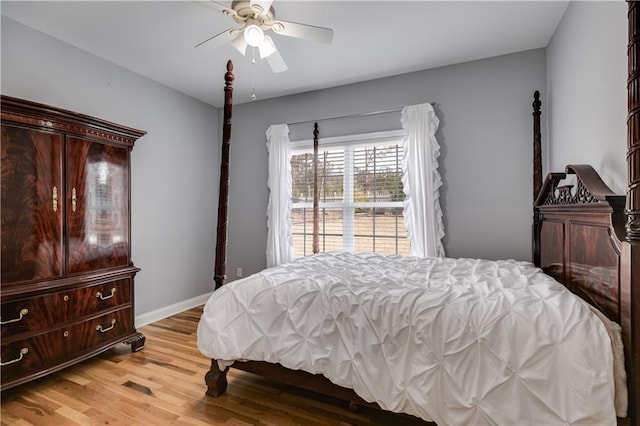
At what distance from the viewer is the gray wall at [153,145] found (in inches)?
99.3

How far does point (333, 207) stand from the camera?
384 centimetres

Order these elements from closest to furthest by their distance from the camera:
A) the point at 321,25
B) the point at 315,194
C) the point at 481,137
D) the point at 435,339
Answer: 1. the point at 435,339
2. the point at 321,25
3. the point at 481,137
4. the point at 315,194

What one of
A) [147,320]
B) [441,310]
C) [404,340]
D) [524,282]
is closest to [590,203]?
[524,282]

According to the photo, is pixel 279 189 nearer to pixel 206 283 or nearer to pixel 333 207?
pixel 333 207

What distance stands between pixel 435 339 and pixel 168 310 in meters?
3.20

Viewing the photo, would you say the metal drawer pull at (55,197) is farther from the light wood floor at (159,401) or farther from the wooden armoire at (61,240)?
the light wood floor at (159,401)

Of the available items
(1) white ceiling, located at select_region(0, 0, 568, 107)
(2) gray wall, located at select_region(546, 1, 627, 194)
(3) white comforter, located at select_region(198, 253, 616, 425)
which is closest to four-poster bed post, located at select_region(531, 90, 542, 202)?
(2) gray wall, located at select_region(546, 1, 627, 194)

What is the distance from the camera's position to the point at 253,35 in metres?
2.01

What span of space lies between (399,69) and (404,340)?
110 inches

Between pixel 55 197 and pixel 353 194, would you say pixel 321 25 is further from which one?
pixel 55 197

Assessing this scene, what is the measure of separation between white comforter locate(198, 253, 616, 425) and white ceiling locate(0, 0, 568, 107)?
6.27 ft

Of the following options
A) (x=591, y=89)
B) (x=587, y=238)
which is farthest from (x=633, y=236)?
(x=591, y=89)

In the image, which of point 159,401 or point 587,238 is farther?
point 159,401

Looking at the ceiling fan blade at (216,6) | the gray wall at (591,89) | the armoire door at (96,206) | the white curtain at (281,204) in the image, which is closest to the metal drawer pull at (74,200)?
the armoire door at (96,206)
